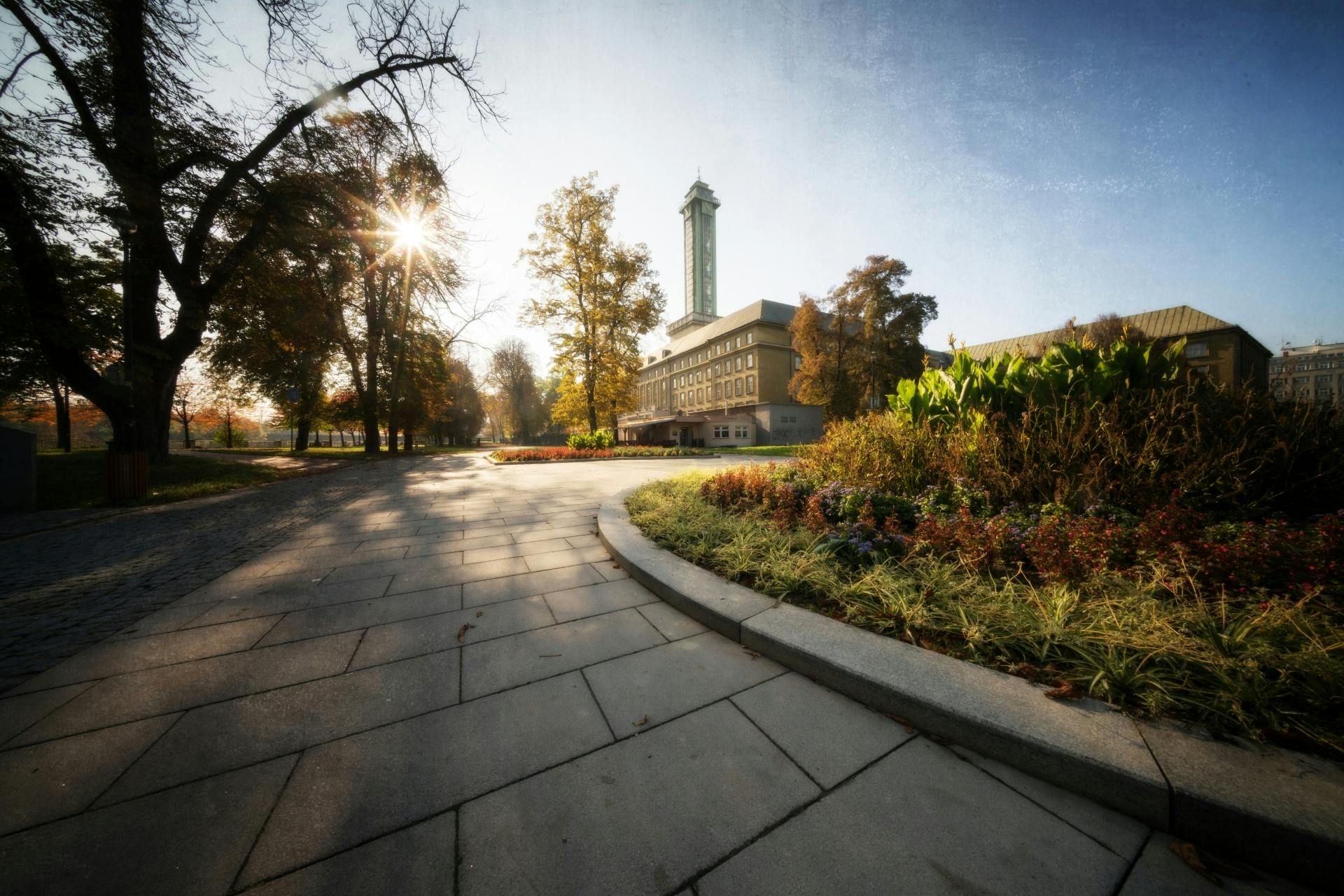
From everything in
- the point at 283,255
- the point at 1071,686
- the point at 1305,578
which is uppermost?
the point at 283,255

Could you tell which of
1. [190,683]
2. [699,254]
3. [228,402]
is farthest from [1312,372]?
[228,402]

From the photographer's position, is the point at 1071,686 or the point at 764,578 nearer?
the point at 1071,686

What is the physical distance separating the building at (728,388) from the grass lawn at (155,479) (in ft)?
74.8

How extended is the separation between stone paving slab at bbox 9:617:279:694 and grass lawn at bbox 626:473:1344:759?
10.2 feet

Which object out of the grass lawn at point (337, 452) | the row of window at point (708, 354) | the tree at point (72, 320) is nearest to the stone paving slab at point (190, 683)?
the tree at point (72, 320)

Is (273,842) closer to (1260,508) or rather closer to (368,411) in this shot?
(1260,508)

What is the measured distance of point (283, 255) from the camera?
12.4 meters

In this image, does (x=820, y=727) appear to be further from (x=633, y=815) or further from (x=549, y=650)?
(x=549, y=650)

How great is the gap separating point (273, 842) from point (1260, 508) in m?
5.98

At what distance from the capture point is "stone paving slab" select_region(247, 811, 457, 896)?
1123 mm

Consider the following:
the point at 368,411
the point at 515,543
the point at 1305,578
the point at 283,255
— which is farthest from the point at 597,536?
the point at 368,411

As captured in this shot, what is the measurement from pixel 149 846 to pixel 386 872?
739mm

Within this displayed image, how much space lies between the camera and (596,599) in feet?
9.87

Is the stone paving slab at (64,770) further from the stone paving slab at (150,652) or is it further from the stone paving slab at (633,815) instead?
the stone paving slab at (633,815)
